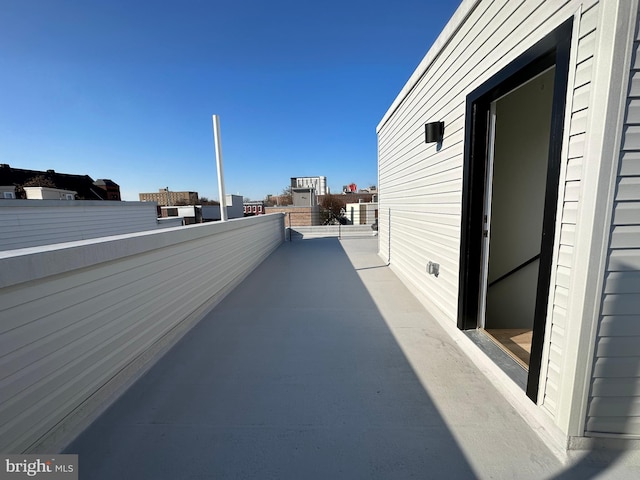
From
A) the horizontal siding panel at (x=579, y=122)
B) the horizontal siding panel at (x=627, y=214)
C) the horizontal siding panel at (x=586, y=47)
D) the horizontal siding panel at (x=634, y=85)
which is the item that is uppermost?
the horizontal siding panel at (x=586, y=47)

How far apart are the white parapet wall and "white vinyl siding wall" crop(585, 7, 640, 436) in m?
2.89

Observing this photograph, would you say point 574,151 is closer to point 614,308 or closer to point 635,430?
point 614,308

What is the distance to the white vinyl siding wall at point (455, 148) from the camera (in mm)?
1362

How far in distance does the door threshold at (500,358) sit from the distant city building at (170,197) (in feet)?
154

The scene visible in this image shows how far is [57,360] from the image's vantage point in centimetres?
157

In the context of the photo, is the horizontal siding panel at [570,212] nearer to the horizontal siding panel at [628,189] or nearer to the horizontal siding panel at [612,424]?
the horizontal siding panel at [628,189]

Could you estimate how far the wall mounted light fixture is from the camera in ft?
9.77

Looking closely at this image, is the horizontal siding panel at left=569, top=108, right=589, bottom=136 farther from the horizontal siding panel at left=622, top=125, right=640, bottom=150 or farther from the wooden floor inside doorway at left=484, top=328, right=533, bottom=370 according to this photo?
the wooden floor inside doorway at left=484, top=328, right=533, bottom=370

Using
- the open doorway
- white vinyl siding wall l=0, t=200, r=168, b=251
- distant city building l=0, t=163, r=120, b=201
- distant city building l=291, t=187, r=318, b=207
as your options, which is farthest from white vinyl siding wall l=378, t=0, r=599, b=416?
distant city building l=291, t=187, r=318, b=207

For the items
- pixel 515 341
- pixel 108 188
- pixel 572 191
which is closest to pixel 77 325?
pixel 572 191

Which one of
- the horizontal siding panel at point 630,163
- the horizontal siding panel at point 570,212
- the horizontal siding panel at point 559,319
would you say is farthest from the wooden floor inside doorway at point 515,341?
the horizontal siding panel at point 630,163

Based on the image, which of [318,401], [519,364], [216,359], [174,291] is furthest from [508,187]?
[174,291]

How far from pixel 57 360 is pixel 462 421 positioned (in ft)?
7.98

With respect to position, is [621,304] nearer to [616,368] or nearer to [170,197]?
[616,368]
